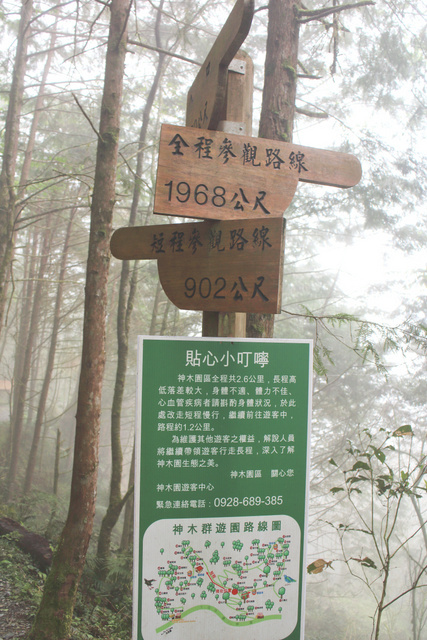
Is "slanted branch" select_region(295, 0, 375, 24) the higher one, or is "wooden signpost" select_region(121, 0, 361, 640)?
"slanted branch" select_region(295, 0, 375, 24)

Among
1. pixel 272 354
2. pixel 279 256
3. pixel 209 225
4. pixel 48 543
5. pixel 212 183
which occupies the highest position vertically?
pixel 212 183

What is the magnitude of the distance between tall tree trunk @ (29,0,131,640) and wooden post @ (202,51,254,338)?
2.53 metres

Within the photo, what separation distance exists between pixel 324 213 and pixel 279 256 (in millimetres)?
10652

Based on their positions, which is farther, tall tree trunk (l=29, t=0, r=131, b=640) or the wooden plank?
tall tree trunk (l=29, t=0, r=131, b=640)

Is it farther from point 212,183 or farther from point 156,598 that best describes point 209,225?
point 156,598

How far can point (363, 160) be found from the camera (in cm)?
1080

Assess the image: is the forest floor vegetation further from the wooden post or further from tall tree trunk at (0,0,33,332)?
the wooden post

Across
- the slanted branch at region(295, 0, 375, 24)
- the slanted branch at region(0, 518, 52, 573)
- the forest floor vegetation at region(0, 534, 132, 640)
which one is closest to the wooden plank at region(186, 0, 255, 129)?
the slanted branch at region(295, 0, 375, 24)

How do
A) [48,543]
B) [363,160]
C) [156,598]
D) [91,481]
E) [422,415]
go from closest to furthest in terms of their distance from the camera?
[156,598]
[91,481]
[48,543]
[363,160]
[422,415]

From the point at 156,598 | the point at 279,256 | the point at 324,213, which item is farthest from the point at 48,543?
the point at 324,213

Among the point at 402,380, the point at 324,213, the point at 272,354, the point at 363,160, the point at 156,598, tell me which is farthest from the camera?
the point at 402,380

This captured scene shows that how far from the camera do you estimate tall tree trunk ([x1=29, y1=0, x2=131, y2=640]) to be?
160 inches

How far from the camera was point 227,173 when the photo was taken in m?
1.96

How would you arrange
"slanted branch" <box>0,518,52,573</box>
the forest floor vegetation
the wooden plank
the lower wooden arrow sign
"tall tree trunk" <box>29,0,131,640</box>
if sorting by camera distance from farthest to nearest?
"slanted branch" <box>0,518,52,573</box>
the forest floor vegetation
"tall tree trunk" <box>29,0,131,640</box>
the lower wooden arrow sign
the wooden plank
